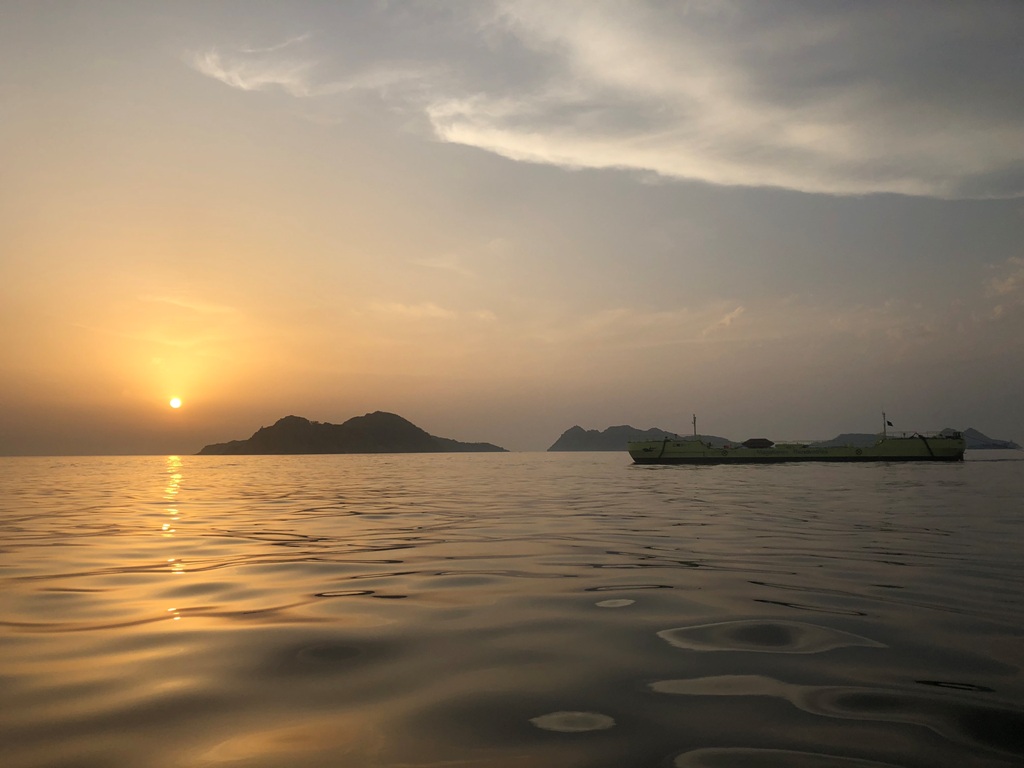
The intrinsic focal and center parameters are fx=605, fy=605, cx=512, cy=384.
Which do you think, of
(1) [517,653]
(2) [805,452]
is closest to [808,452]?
(2) [805,452]

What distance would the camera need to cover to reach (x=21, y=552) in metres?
12.6

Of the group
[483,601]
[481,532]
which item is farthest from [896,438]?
[483,601]

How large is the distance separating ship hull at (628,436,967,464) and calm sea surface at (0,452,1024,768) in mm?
69812

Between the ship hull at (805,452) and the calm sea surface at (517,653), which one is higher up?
the calm sea surface at (517,653)

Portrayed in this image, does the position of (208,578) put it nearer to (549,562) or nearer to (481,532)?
(549,562)

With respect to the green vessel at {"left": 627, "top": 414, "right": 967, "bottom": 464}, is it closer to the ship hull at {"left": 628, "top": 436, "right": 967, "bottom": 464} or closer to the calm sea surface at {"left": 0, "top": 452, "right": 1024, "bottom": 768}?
the ship hull at {"left": 628, "top": 436, "right": 967, "bottom": 464}

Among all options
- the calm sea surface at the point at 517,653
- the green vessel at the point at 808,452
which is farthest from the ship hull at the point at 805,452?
the calm sea surface at the point at 517,653

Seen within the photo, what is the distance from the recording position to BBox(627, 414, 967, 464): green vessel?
7700 cm

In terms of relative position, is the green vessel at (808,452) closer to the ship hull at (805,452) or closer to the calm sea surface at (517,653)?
the ship hull at (805,452)

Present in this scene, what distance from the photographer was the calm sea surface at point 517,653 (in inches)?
148

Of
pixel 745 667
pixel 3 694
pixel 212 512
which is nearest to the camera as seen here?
pixel 3 694

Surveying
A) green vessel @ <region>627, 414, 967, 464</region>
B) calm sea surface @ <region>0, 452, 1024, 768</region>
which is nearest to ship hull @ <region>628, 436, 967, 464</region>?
green vessel @ <region>627, 414, 967, 464</region>

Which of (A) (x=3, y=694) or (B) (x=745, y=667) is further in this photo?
(B) (x=745, y=667)

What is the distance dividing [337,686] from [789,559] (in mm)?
9016
